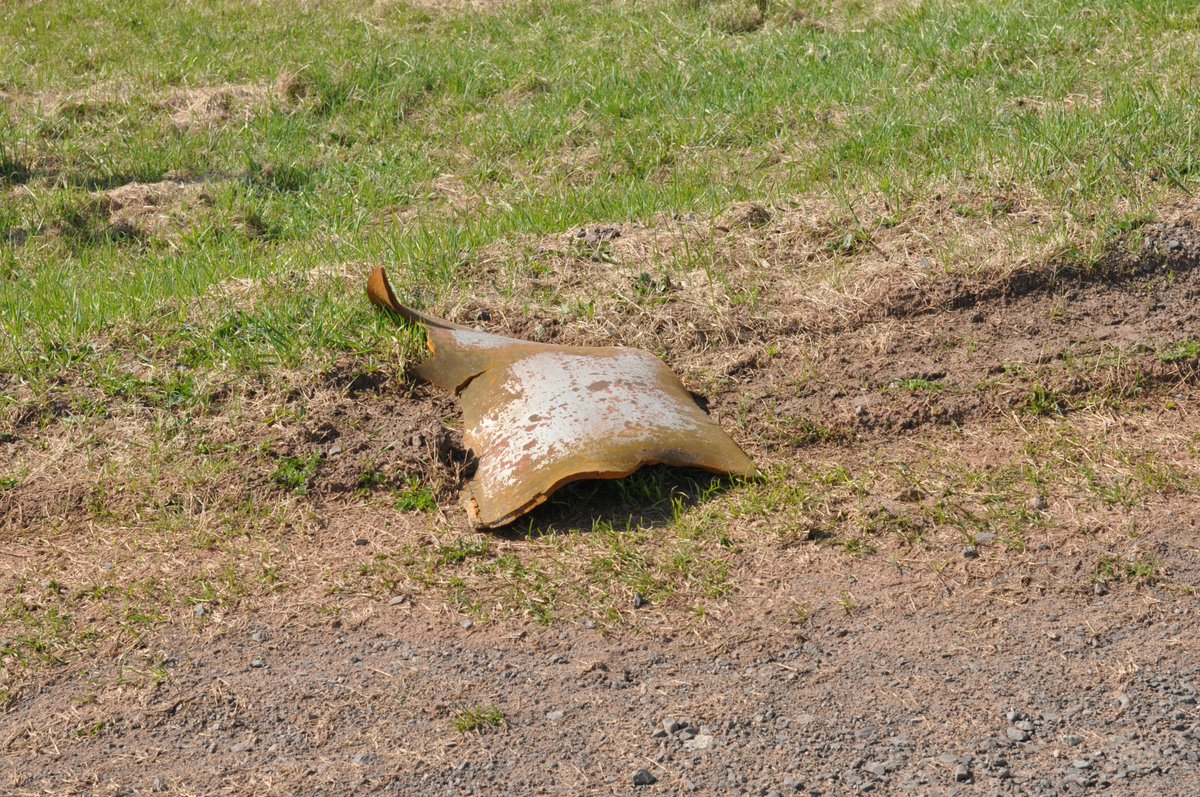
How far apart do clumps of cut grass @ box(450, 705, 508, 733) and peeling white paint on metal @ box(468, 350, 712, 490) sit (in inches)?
39.4

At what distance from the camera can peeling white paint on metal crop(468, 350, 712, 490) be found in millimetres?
3982

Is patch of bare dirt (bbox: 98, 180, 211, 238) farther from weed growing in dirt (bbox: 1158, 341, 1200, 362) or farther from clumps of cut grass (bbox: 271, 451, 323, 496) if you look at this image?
weed growing in dirt (bbox: 1158, 341, 1200, 362)

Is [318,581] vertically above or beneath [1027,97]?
beneath

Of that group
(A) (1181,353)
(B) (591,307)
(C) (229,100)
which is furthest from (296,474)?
(C) (229,100)

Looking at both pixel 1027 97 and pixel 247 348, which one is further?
pixel 1027 97

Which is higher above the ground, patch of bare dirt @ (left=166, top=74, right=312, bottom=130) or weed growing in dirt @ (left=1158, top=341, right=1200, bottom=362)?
patch of bare dirt @ (left=166, top=74, right=312, bottom=130)

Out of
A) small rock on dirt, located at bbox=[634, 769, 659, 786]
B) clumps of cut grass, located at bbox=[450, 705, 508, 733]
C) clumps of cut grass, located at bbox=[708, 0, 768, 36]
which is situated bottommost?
clumps of cut grass, located at bbox=[450, 705, 508, 733]

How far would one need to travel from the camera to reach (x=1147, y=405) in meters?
4.34

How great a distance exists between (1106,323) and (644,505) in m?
2.02

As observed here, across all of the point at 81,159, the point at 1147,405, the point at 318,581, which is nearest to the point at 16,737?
the point at 318,581

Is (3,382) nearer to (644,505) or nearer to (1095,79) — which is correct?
(644,505)

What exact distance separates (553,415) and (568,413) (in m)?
0.05

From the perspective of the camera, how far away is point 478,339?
4.59 m

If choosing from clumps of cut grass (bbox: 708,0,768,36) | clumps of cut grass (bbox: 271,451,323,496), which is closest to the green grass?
clumps of cut grass (bbox: 708,0,768,36)
